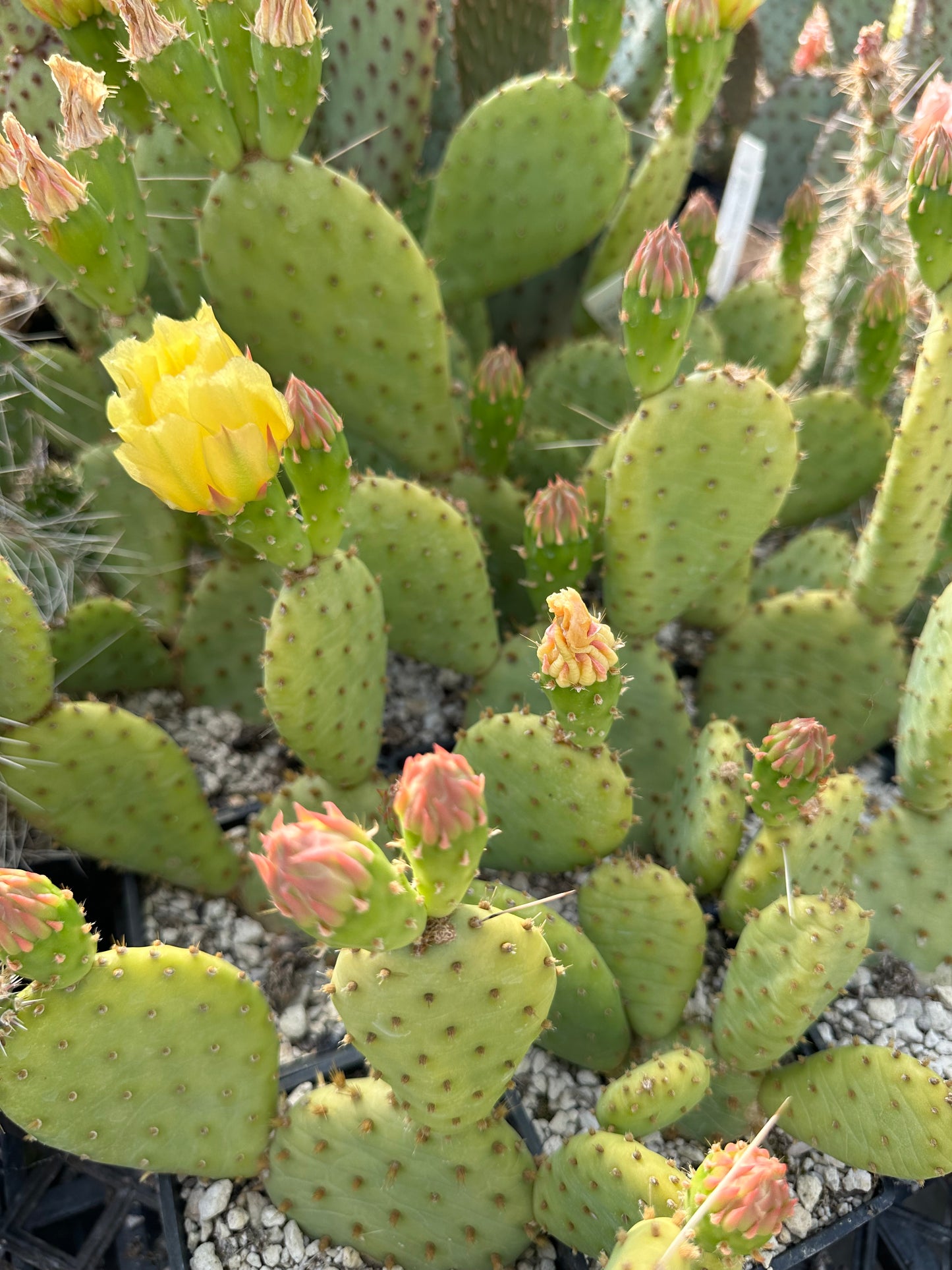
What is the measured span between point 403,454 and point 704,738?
0.65m

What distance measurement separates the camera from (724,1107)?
1.16m

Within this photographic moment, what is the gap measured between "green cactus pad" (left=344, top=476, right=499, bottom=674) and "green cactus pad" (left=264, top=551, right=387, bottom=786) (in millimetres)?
112

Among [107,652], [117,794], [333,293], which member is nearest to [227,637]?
[107,652]

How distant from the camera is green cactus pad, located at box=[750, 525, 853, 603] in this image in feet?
5.39

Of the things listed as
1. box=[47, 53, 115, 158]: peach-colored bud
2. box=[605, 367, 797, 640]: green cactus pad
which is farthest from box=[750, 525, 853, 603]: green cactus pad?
box=[47, 53, 115, 158]: peach-colored bud

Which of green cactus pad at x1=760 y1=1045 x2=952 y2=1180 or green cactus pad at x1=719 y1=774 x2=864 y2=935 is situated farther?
green cactus pad at x1=719 y1=774 x2=864 y2=935

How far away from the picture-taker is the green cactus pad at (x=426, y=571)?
1.34 metres

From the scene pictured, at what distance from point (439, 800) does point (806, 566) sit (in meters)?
1.18

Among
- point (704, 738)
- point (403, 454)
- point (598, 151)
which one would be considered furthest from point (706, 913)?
point (598, 151)

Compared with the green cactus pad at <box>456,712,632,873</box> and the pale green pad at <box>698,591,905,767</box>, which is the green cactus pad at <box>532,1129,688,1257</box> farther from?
the pale green pad at <box>698,591,905,767</box>

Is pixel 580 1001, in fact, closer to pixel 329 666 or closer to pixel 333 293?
pixel 329 666

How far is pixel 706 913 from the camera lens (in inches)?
53.3

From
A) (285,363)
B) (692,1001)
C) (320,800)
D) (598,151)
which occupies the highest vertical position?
(598,151)

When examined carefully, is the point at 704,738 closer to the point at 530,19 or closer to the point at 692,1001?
the point at 692,1001
